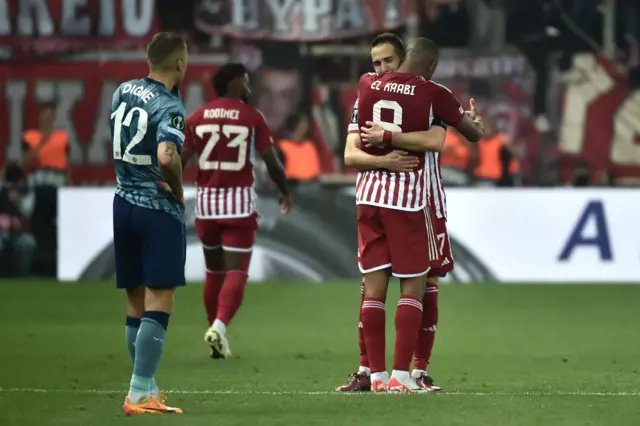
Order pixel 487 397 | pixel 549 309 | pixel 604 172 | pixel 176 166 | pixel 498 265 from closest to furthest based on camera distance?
pixel 176 166 < pixel 487 397 < pixel 549 309 < pixel 498 265 < pixel 604 172

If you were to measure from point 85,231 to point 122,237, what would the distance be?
405 inches

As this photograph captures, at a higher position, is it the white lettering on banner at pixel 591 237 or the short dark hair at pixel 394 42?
the short dark hair at pixel 394 42

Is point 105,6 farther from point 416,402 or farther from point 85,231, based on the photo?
point 416,402

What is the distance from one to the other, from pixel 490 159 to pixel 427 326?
1130 cm

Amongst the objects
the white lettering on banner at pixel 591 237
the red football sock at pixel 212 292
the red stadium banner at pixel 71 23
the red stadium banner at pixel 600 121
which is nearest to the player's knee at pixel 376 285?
the red football sock at pixel 212 292

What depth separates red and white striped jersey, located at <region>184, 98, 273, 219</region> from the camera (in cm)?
1109

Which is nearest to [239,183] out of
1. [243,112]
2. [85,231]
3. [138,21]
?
[243,112]

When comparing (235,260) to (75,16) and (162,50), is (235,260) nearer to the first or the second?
(162,50)

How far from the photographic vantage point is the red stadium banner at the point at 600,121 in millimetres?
20062

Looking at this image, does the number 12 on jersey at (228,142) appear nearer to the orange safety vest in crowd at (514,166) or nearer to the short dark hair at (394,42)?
the short dark hair at (394,42)

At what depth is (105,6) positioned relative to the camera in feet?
66.9

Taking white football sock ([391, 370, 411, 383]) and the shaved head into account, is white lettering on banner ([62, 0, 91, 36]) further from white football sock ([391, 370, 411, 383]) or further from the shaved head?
white football sock ([391, 370, 411, 383])

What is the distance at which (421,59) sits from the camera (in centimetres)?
826

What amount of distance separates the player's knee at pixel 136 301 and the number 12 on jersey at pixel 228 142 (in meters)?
3.45
